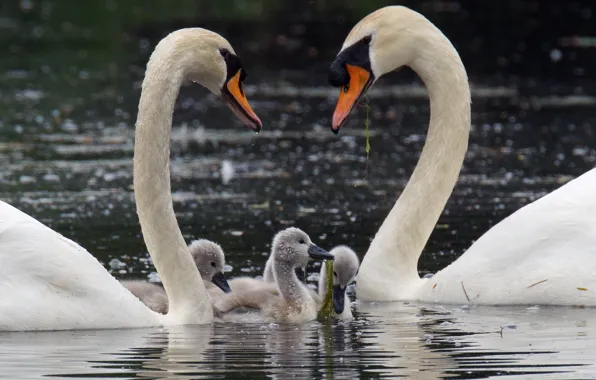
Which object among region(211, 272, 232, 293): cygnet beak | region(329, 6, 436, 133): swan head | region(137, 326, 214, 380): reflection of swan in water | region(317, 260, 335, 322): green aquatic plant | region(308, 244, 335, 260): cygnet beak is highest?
region(329, 6, 436, 133): swan head

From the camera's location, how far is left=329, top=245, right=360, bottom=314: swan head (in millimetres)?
10188

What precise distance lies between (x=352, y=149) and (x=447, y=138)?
6550 mm

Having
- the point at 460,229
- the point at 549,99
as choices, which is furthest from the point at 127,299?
the point at 549,99

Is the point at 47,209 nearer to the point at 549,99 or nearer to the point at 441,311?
the point at 441,311

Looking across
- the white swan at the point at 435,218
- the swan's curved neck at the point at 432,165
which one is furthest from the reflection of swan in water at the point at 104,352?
the swan's curved neck at the point at 432,165

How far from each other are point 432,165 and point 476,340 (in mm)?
2771

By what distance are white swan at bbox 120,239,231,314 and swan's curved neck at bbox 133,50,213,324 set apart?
50 centimetres

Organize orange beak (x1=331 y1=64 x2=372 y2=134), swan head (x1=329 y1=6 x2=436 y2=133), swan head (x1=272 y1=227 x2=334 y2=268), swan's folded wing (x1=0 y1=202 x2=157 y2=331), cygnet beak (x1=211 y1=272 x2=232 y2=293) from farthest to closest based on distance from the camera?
swan head (x1=329 y1=6 x2=436 y2=133)
orange beak (x1=331 y1=64 x2=372 y2=134)
cygnet beak (x1=211 y1=272 x2=232 y2=293)
swan head (x1=272 y1=227 x2=334 y2=268)
swan's folded wing (x1=0 y1=202 x2=157 y2=331)

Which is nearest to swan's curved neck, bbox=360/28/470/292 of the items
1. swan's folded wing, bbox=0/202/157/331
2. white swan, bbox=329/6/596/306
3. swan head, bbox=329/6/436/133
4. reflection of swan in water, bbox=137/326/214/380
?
white swan, bbox=329/6/596/306

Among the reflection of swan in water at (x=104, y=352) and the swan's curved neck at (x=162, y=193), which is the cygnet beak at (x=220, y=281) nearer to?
the swan's curved neck at (x=162, y=193)

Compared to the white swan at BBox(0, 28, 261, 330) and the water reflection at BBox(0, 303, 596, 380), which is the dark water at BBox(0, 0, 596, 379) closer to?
the water reflection at BBox(0, 303, 596, 380)

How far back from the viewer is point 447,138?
38.4 ft

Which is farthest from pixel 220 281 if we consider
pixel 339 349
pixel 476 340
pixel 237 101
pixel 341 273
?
pixel 476 340

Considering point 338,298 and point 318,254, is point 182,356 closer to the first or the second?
point 338,298
